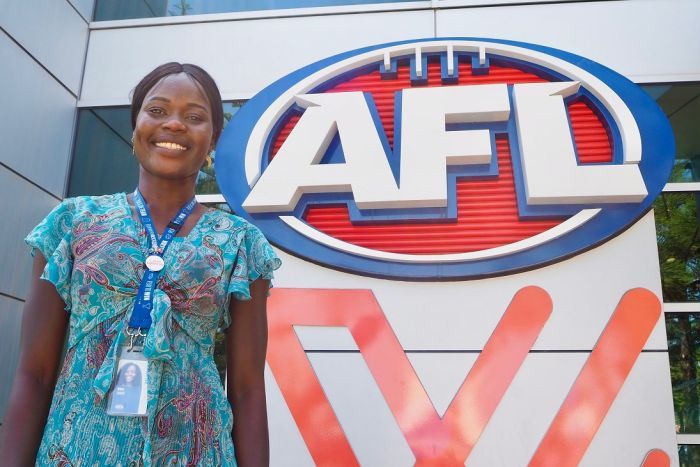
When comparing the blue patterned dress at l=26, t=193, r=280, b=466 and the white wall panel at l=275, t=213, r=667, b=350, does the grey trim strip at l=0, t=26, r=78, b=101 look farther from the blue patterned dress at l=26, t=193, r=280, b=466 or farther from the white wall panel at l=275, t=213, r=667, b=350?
the blue patterned dress at l=26, t=193, r=280, b=466

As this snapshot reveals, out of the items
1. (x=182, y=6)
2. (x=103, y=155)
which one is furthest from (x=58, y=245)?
(x=182, y=6)

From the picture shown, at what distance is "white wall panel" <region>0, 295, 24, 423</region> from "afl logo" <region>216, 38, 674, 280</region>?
159cm

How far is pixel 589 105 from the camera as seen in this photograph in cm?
393

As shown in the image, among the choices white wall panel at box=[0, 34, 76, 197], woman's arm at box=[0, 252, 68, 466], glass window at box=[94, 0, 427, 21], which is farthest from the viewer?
glass window at box=[94, 0, 427, 21]

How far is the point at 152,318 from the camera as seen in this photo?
3.33 feet

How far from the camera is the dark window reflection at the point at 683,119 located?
382 cm

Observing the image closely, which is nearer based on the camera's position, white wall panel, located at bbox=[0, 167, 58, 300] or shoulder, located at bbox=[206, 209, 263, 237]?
shoulder, located at bbox=[206, 209, 263, 237]

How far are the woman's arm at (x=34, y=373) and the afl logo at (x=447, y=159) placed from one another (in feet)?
8.65

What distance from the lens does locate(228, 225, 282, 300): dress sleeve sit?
1127 mm

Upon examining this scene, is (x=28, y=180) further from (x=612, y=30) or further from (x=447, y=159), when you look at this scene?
(x=612, y=30)

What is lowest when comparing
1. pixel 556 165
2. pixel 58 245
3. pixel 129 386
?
pixel 129 386

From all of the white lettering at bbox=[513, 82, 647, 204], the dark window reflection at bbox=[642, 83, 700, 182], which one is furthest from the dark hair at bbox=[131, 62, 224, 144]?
the dark window reflection at bbox=[642, 83, 700, 182]

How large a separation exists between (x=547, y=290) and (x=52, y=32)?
3890mm

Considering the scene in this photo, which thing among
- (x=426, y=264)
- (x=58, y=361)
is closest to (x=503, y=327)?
(x=426, y=264)
